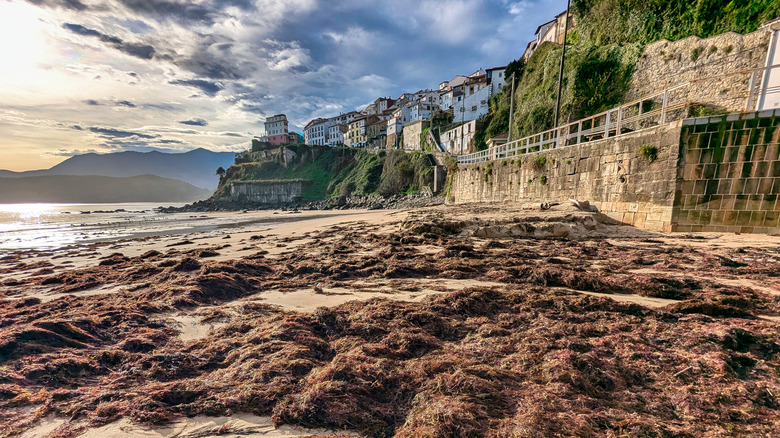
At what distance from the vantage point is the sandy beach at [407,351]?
2.07 m

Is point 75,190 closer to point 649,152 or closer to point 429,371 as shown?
point 429,371

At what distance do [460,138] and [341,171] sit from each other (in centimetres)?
4214

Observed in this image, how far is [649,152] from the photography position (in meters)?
8.94

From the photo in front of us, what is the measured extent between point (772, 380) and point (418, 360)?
2730 mm

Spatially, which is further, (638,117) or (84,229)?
(84,229)

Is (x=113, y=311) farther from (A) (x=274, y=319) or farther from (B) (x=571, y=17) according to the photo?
(B) (x=571, y=17)

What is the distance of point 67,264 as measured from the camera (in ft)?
29.8

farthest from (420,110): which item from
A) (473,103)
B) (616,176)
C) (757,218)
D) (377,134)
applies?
(757,218)

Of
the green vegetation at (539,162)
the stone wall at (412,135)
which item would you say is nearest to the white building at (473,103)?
the stone wall at (412,135)

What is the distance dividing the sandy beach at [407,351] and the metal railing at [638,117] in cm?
628

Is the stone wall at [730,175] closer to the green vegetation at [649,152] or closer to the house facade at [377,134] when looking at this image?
the green vegetation at [649,152]

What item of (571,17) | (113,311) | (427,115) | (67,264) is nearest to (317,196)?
(427,115)

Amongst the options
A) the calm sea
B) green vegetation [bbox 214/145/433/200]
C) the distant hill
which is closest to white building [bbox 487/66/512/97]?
green vegetation [bbox 214/145/433/200]

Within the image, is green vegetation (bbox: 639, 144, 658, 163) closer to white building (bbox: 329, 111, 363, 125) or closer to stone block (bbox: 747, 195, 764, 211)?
stone block (bbox: 747, 195, 764, 211)
